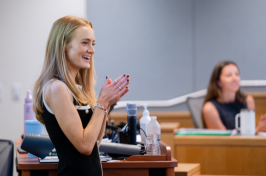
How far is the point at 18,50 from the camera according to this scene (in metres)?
2.92

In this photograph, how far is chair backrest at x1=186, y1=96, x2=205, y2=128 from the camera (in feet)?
10.5

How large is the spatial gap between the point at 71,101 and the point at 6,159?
3.03ft


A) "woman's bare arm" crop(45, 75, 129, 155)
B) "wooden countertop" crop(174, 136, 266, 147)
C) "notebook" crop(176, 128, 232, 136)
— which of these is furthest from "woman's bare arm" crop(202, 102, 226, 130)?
"woman's bare arm" crop(45, 75, 129, 155)

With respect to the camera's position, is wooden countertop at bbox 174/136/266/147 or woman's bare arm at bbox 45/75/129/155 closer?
woman's bare arm at bbox 45/75/129/155

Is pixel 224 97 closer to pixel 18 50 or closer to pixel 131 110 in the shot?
pixel 131 110

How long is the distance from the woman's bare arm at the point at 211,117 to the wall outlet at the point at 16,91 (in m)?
1.78

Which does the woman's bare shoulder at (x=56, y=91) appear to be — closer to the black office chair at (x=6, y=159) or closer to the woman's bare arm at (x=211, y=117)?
the black office chair at (x=6, y=159)

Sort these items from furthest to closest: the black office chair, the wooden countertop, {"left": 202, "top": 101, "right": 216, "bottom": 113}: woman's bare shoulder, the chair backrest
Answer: the chair backrest
{"left": 202, "top": 101, "right": 216, "bottom": 113}: woman's bare shoulder
the wooden countertop
the black office chair

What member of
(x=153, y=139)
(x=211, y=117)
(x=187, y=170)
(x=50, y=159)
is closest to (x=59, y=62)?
(x=50, y=159)

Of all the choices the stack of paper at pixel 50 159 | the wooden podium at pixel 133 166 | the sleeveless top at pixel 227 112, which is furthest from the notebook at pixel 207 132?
the stack of paper at pixel 50 159

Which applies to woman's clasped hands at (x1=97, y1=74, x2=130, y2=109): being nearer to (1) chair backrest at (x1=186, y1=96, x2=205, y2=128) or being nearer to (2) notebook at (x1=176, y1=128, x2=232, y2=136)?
(2) notebook at (x1=176, y1=128, x2=232, y2=136)

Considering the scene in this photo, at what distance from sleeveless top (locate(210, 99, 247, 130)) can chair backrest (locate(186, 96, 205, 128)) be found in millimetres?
217

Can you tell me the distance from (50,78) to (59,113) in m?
0.14

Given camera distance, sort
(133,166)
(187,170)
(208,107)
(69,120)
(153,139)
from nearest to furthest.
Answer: (69,120), (133,166), (153,139), (187,170), (208,107)
